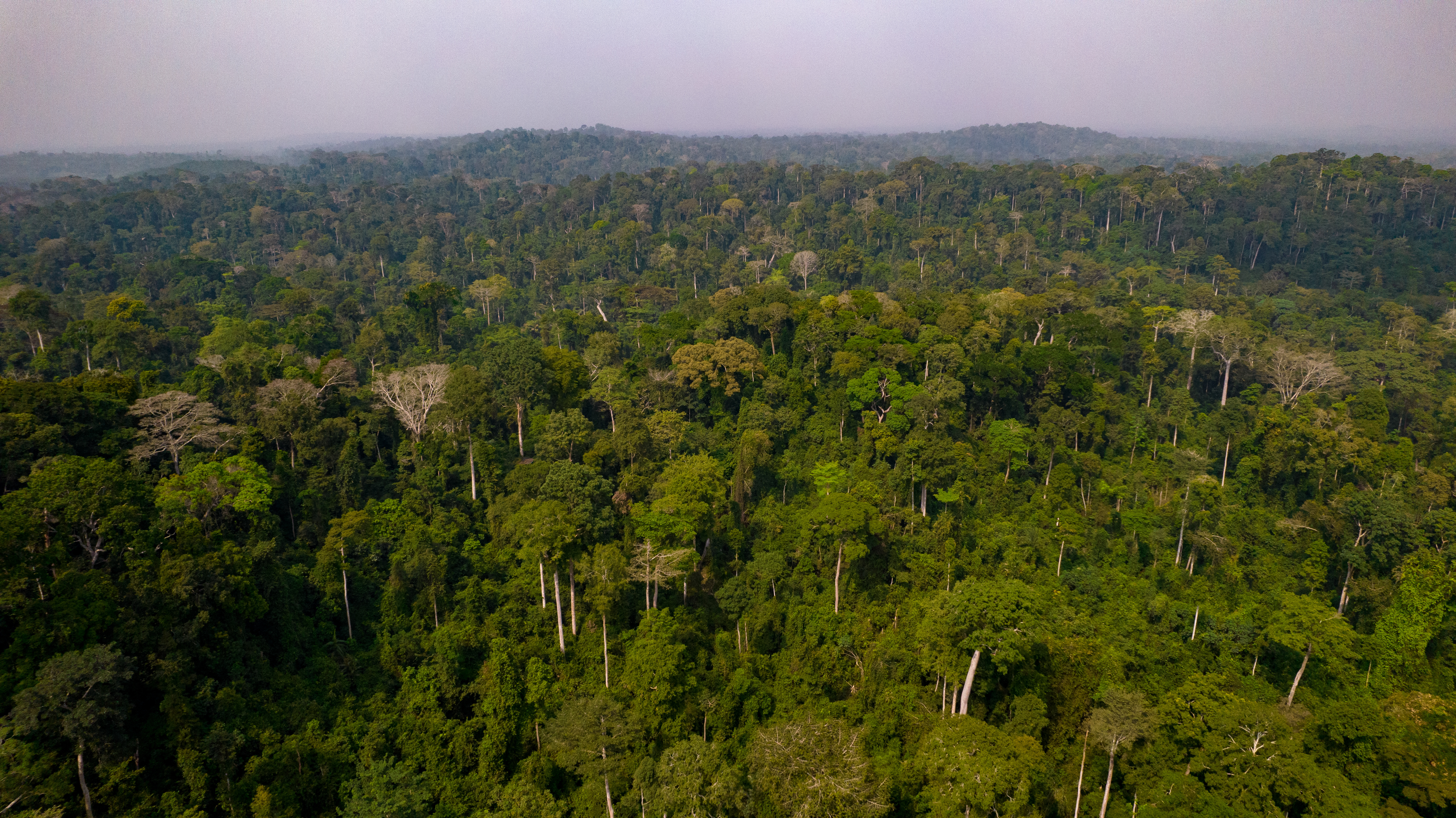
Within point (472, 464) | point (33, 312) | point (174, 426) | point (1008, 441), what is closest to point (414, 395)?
point (472, 464)

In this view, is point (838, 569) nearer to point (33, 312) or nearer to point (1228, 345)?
point (1228, 345)

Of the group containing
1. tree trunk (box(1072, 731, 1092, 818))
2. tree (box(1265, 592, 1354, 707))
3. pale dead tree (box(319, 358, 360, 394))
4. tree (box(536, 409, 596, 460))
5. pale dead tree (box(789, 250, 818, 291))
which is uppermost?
pale dead tree (box(789, 250, 818, 291))

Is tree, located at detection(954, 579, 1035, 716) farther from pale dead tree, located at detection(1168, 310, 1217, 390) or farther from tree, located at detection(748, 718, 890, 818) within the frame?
pale dead tree, located at detection(1168, 310, 1217, 390)

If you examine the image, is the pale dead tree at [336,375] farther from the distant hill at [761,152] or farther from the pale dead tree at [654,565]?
the distant hill at [761,152]

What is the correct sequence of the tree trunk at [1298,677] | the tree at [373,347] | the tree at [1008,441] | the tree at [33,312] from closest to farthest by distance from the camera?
the tree trunk at [1298,677]
the tree at [1008,441]
the tree at [33,312]
the tree at [373,347]

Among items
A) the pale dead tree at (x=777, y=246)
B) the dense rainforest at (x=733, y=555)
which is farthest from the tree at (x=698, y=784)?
the pale dead tree at (x=777, y=246)

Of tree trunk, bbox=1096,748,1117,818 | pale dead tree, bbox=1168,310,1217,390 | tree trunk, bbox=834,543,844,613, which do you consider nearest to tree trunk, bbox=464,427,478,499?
tree trunk, bbox=834,543,844,613
